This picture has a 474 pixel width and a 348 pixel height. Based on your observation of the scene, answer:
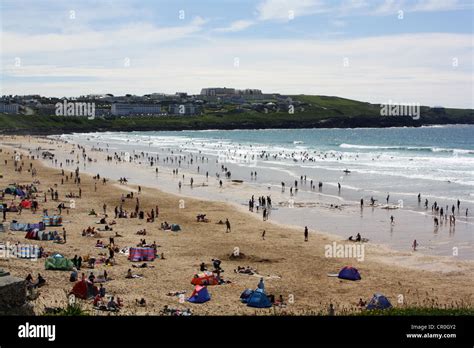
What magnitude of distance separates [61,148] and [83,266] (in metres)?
81.6

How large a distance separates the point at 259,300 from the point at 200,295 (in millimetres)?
2091

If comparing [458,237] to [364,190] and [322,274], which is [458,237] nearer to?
[322,274]

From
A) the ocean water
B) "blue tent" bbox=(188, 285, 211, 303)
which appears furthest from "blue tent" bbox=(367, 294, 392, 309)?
the ocean water

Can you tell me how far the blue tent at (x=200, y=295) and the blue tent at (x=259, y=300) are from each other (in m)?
1.51

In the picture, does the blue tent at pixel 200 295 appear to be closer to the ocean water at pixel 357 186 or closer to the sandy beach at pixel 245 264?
the sandy beach at pixel 245 264

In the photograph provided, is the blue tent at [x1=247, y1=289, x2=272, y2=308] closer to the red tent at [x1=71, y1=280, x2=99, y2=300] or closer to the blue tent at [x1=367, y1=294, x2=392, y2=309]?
the blue tent at [x1=367, y1=294, x2=392, y2=309]

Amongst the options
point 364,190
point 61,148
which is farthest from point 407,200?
point 61,148

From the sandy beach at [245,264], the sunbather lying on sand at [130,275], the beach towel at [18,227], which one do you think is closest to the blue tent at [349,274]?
the sandy beach at [245,264]

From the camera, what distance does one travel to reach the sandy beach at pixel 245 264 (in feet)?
68.6

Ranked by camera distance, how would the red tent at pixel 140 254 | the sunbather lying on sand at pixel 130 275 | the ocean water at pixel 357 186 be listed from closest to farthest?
the sunbather lying on sand at pixel 130 275
the red tent at pixel 140 254
the ocean water at pixel 357 186

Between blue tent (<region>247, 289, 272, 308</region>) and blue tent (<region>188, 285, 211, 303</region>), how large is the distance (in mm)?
1511

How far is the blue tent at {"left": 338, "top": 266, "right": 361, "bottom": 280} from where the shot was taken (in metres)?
24.2

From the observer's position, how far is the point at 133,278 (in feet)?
76.9
